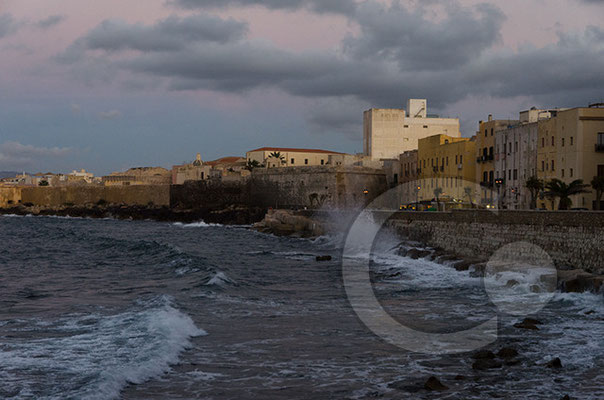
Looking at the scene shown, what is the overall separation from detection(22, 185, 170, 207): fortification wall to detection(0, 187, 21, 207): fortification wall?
2.73 feet

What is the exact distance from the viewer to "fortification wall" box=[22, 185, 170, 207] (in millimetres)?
75375

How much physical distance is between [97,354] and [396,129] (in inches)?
2256

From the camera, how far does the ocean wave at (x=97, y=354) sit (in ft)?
27.7

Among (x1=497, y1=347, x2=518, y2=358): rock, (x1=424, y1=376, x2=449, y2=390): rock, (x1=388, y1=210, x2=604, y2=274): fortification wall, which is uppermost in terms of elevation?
(x1=388, y1=210, x2=604, y2=274): fortification wall

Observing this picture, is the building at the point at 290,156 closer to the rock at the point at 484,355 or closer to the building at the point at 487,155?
the building at the point at 487,155

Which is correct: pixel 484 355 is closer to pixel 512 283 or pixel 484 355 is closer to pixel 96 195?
pixel 512 283

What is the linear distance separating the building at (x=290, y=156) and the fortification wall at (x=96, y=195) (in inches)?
437

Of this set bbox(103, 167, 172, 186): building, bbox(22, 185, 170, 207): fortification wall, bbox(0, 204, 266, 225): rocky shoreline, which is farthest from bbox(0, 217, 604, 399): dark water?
bbox(103, 167, 172, 186): building

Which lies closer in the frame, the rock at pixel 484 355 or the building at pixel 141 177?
the rock at pixel 484 355

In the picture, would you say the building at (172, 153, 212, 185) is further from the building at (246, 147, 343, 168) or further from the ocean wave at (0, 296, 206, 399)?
the ocean wave at (0, 296, 206, 399)

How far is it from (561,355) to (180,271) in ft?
47.5

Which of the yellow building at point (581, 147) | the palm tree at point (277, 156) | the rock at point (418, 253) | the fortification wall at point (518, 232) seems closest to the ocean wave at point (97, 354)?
the fortification wall at point (518, 232)

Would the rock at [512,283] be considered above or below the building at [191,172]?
below

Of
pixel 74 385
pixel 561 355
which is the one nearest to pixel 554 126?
pixel 561 355
